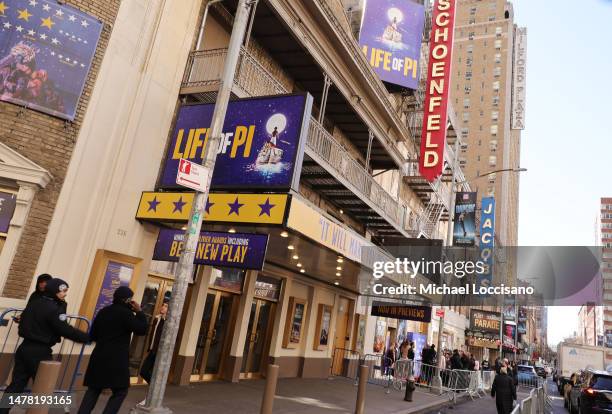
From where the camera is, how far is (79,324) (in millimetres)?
8438

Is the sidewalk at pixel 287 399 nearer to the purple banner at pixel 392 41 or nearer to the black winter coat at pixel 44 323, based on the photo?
the black winter coat at pixel 44 323

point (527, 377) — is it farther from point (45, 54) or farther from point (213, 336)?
point (45, 54)

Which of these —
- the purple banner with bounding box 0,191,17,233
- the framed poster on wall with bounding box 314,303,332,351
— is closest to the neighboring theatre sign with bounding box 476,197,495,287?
the framed poster on wall with bounding box 314,303,332,351

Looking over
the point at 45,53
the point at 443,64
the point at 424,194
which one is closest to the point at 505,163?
the point at 424,194

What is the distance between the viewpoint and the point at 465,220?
104 ft

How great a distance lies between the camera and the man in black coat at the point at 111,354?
17.3ft

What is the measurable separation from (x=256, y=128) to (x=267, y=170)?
99 cm

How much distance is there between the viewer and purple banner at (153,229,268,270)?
27.6 feet

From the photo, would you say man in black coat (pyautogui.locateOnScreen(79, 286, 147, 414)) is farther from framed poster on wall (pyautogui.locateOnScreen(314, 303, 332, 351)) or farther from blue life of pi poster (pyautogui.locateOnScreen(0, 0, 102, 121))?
framed poster on wall (pyautogui.locateOnScreen(314, 303, 332, 351))

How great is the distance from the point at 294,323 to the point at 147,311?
24.1 ft

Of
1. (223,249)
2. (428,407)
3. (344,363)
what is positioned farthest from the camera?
(344,363)

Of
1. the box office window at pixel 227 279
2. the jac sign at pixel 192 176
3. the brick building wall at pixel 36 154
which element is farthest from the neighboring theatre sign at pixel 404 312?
A: the brick building wall at pixel 36 154

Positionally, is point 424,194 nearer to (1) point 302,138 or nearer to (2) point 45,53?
(1) point 302,138

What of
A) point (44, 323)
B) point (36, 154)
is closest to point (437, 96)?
point (36, 154)
